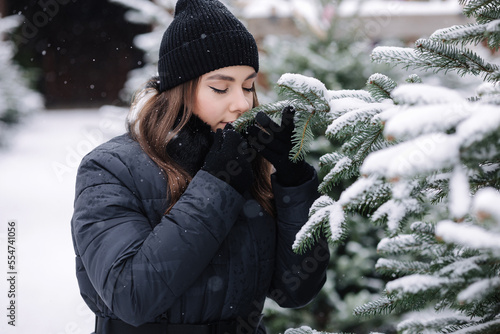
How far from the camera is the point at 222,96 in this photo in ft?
5.86

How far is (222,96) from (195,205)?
49cm

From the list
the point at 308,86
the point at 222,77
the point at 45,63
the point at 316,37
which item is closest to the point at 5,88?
the point at 45,63

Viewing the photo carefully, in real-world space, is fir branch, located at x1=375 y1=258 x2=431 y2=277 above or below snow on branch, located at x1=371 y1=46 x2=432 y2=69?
below

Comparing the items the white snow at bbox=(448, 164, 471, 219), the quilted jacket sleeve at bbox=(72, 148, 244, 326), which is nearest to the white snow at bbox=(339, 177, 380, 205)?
the white snow at bbox=(448, 164, 471, 219)

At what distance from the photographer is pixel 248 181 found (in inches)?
64.6

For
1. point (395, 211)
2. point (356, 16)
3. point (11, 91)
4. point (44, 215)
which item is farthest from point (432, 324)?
point (11, 91)

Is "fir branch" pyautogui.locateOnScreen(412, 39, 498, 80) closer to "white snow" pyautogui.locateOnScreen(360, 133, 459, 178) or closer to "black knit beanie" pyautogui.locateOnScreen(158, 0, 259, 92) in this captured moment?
"white snow" pyautogui.locateOnScreen(360, 133, 459, 178)

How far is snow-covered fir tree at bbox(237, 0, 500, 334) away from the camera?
0.74m

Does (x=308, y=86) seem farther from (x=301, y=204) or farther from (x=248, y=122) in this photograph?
(x=301, y=204)

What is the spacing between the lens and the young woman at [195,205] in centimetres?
145

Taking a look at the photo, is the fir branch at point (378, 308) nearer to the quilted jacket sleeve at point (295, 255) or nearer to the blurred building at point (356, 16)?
the quilted jacket sleeve at point (295, 255)

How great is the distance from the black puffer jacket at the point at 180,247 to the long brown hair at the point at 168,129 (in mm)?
37

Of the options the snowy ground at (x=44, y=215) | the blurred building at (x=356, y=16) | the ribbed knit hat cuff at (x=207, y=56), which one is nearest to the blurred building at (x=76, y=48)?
the snowy ground at (x=44, y=215)

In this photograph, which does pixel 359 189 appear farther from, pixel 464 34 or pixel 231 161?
pixel 231 161
